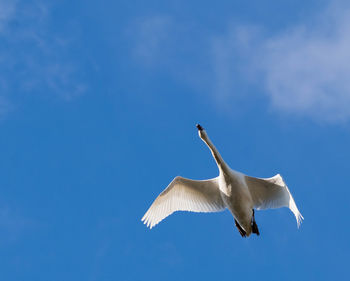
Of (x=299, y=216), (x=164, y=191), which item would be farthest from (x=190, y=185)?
(x=299, y=216)

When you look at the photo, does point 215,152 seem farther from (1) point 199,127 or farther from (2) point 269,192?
(2) point 269,192

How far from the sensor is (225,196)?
3186cm

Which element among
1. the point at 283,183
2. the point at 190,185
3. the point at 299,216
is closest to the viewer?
the point at 299,216

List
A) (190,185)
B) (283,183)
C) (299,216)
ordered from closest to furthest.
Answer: (299,216), (283,183), (190,185)

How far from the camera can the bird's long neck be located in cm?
3152

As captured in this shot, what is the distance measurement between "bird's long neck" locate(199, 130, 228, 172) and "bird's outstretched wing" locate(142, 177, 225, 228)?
2.43m

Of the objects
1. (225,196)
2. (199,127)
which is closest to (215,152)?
(199,127)

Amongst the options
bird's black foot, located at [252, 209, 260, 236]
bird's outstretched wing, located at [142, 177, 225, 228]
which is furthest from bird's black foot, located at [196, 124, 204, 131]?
bird's black foot, located at [252, 209, 260, 236]

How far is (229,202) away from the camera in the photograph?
31.8 metres

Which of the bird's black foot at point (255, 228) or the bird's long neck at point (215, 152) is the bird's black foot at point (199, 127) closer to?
the bird's long neck at point (215, 152)

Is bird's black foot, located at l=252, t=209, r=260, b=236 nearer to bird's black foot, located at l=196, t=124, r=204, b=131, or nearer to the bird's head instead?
the bird's head

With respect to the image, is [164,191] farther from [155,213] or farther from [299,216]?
[299,216]

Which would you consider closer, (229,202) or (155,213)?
(229,202)

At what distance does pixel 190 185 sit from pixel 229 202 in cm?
259
